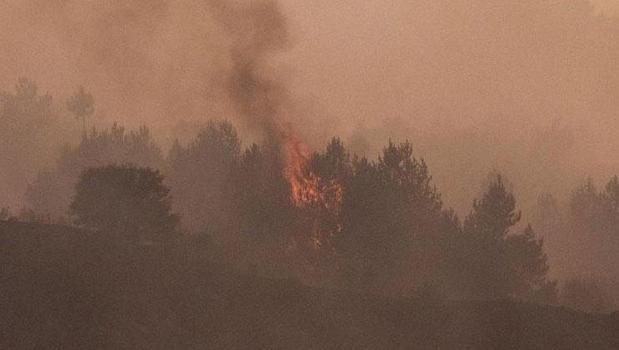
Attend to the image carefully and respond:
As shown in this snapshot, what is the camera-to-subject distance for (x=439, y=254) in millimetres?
57531

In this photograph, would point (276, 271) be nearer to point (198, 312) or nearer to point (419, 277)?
point (419, 277)

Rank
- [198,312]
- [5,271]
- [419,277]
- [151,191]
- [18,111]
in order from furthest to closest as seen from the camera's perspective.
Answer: [18,111] < [419,277] < [151,191] < [198,312] < [5,271]

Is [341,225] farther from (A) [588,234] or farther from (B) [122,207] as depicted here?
(A) [588,234]

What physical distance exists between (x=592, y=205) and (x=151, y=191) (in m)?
72.0

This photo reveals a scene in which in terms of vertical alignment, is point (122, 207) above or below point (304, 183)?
below

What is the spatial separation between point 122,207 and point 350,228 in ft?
51.3

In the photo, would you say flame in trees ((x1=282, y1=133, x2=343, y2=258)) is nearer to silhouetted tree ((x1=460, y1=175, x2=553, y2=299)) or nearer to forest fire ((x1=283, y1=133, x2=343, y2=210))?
forest fire ((x1=283, y1=133, x2=343, y2=210))

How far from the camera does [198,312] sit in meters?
27.9

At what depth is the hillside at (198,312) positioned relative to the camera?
24.2 meters

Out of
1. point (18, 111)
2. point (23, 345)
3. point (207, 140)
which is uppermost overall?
point (18, 111)

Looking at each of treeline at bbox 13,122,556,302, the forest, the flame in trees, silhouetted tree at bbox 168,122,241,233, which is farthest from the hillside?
silhouetted tree at bbox 168,122,241,233

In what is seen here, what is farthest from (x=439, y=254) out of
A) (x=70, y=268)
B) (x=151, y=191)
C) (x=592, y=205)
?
(x=592, y=205)

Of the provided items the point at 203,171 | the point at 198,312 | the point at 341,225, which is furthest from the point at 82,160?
the point at 198,312

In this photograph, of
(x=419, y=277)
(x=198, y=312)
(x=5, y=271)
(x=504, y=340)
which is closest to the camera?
(x=5, y=271)
